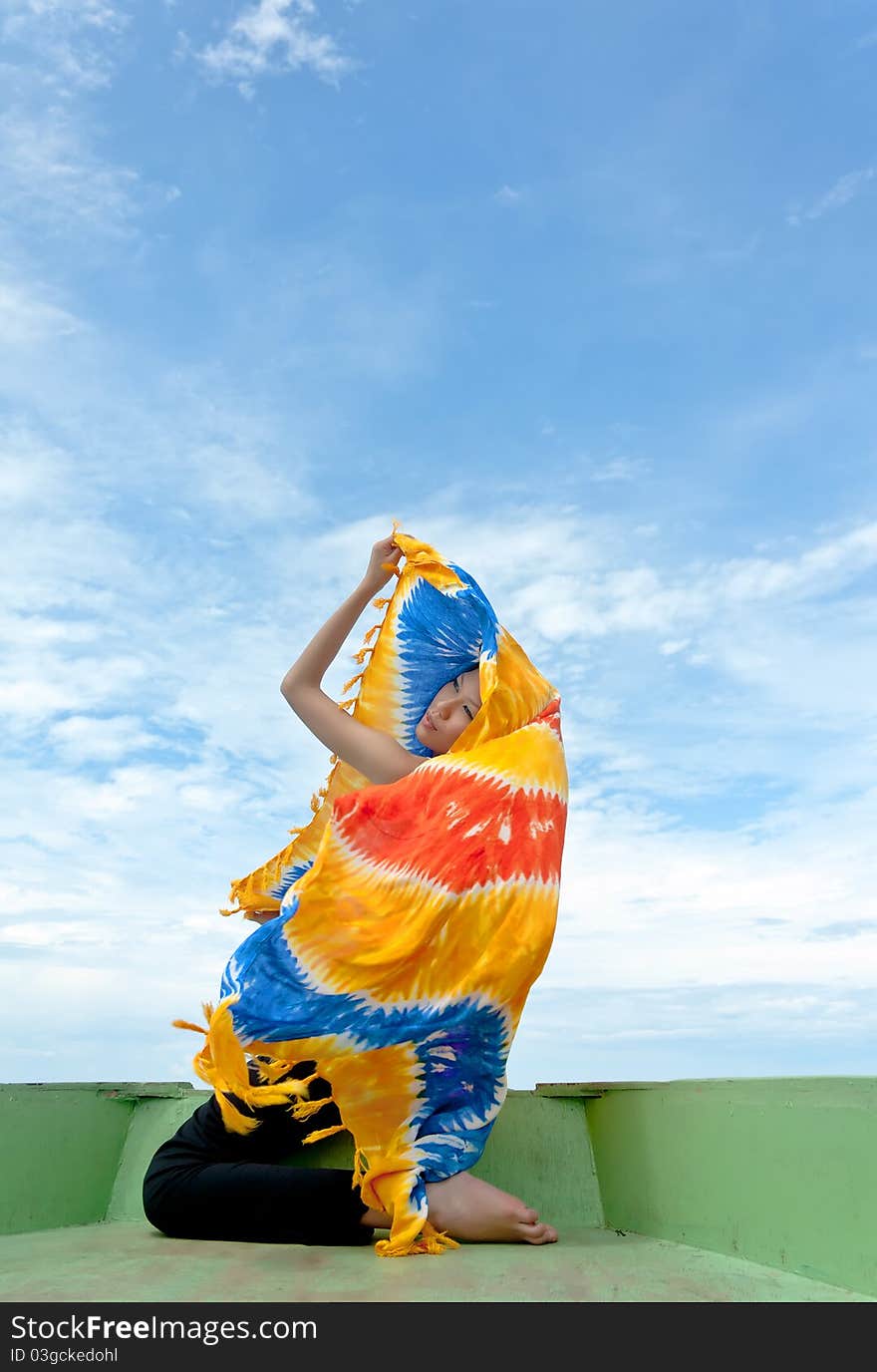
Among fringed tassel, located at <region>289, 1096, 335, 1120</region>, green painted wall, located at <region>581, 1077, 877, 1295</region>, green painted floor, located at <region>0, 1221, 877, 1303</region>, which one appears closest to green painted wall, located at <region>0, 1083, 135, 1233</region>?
green painted floor, located at <region>0, 1221, 877, 1303</region>

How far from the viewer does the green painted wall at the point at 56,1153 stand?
2.32 meters

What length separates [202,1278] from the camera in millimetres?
1532

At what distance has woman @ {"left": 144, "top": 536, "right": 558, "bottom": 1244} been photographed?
186 cm

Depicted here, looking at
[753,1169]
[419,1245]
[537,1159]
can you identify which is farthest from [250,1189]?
[753,1169]

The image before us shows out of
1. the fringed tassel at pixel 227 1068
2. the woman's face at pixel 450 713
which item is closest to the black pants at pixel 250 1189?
the fringed tassel at pixel 227 1068

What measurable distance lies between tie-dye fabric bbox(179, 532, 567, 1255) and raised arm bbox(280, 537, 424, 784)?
0.61 ft

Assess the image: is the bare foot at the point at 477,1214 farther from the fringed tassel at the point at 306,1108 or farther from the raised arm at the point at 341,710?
the raised arm at the point at 341,710

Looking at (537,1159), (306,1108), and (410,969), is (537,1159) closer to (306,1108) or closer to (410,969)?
(306,1108)

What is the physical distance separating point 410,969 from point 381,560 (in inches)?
40.0

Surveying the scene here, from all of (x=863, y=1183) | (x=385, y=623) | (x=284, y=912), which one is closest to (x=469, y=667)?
(x=385, y=623)

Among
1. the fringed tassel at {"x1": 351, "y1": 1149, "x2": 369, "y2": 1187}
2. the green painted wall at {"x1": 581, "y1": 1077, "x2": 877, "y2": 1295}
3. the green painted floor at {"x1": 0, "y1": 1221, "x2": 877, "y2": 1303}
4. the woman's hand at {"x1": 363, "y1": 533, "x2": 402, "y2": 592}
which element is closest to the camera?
the green painted floor at {"x1": 0, "y1": 1221, "x2": 877, "y2": 1303}

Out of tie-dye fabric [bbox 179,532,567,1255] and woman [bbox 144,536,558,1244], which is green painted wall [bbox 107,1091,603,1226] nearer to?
woman [bbox 144,536,558,1244]

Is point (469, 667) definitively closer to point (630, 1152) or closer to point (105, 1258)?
point (630, 1152)
